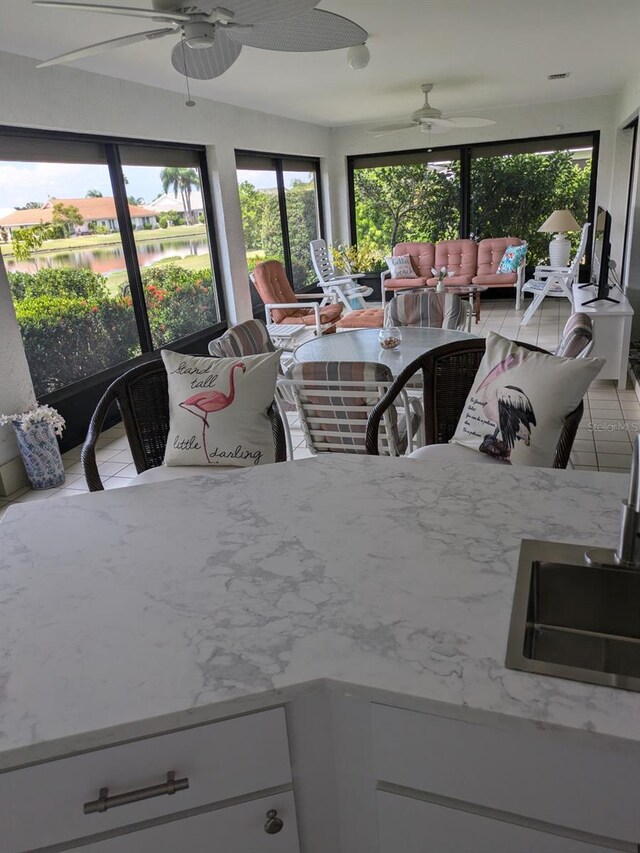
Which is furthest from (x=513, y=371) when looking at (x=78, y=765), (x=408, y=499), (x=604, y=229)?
(x=604, y=229)

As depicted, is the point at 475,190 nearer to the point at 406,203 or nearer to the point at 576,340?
the point at 406,203

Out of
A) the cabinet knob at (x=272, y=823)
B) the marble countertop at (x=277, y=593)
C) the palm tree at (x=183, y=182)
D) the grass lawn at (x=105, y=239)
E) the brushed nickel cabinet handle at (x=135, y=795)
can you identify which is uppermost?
the palm tree at (x=183, y=182)

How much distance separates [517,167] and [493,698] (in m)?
8.51

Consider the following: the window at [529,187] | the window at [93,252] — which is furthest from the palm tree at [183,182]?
the window at [529,187]

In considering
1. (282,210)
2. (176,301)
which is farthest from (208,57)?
(282,210)

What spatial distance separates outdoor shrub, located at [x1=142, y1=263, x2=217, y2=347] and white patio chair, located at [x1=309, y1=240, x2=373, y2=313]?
5.29ft

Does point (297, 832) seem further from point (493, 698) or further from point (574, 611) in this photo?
point (574, 611)

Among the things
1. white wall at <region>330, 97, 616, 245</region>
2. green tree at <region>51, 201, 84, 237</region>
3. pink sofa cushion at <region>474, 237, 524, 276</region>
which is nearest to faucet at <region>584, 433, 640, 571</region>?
green tree at <region>51, 201, 84, 237</region>

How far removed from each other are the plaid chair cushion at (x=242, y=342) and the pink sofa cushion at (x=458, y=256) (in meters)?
5.29

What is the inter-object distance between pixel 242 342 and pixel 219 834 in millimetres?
2386

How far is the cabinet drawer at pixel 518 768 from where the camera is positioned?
2.68ft

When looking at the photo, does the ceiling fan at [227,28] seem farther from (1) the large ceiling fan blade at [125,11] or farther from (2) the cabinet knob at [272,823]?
(2) the cabinet knob at [272,823]

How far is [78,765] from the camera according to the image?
896 millimetres

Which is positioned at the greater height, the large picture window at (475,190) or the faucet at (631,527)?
the large picture window at (475,190)
